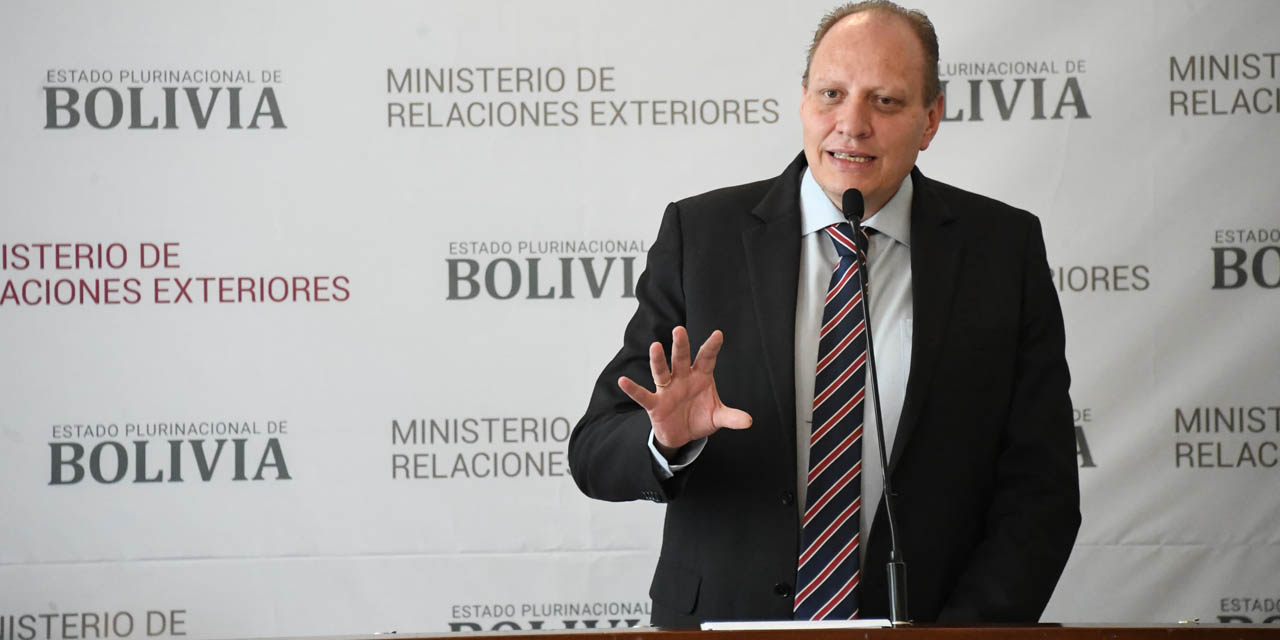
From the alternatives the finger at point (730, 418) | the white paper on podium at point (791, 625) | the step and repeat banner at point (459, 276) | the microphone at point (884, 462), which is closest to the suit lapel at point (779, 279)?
the microphone at point (884, 462)

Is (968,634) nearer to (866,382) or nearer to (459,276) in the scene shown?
(866,382)

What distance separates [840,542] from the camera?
189 centimetres

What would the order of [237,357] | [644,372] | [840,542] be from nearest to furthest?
[840,542]
[644,372]
[237,357]

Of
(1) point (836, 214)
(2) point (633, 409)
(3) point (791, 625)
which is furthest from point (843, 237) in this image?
(3) point (791, 625)

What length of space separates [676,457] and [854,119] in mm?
610

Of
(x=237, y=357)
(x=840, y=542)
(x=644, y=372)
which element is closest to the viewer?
(x=840, y=542)

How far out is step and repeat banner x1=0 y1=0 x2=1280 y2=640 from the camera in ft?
10.5

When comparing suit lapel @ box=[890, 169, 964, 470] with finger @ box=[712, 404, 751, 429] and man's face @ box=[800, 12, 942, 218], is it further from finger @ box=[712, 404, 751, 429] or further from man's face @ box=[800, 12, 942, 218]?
finger @ box=[712, 404, 751, 429]

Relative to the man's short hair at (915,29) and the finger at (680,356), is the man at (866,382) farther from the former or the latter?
the finger at (680,356)

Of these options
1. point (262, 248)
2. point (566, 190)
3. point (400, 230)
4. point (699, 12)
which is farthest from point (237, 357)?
point (699, 12)

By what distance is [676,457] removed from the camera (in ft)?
5.93

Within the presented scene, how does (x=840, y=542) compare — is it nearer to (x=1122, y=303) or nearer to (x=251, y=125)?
(x=1122, y=303)

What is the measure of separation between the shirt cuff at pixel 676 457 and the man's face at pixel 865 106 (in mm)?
493

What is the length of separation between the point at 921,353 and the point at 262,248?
1.89 meters
